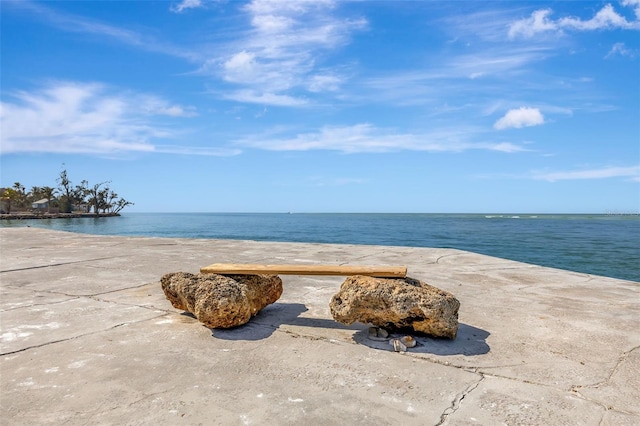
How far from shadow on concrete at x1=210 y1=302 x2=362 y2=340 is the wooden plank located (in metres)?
0.56

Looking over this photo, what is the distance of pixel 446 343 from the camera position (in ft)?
12.0

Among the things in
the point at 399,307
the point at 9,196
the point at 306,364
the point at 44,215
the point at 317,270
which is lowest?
the point at 306,364

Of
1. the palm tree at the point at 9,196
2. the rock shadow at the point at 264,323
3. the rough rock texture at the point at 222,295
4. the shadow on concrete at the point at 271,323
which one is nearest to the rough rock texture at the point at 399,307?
the shadow on concrete at the point at 271,323

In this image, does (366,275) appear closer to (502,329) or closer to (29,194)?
(502,329)

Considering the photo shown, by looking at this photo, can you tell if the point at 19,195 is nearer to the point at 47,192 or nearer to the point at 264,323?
the point at 47,192

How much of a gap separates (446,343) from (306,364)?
135 centimetres

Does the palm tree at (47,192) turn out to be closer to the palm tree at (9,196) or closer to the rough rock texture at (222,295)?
the palm tree at (9,196)

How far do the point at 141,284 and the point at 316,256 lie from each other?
14.8 ft

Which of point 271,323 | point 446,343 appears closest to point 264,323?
point 271,323

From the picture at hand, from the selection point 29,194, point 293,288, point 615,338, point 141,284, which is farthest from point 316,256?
point 29,194

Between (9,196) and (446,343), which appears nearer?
(446,343)

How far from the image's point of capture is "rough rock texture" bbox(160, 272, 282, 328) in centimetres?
383

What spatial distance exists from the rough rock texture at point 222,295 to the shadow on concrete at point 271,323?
0.26ft

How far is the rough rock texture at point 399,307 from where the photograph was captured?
3605 mm
